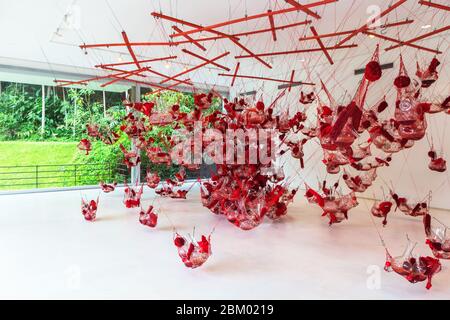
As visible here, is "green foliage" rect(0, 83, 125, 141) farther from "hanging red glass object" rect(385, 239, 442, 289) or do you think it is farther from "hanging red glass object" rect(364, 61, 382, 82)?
"hanging red glass object" rect(385, 239, 442, 289)

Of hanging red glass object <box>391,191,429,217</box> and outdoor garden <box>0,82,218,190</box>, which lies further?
outdoor garden <box>0,82,218,190</box>

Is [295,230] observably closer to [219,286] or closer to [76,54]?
→ [219,286]

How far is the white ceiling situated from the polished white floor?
12.2ft

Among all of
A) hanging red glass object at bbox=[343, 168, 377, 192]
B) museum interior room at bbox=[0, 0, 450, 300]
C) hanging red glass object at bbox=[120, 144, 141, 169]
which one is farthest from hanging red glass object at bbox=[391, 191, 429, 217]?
hanging red glass object at bbox=[120, 144, 141, 169]

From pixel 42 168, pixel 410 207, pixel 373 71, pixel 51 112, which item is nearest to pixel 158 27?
pixel 373 71

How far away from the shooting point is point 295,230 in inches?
217

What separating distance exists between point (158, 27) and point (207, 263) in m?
5.03

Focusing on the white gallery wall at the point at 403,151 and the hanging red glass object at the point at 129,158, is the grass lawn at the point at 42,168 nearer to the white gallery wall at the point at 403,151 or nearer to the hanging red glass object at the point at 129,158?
the hanging red glass object at the point at 129,158

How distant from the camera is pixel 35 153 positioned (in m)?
10.3

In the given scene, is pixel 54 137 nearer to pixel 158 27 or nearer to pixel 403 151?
pixel 158 27

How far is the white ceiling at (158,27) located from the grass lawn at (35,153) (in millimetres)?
2442

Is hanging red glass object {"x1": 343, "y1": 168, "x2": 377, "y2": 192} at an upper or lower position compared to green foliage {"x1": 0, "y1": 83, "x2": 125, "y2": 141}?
lower

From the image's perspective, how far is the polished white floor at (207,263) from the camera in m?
3.18

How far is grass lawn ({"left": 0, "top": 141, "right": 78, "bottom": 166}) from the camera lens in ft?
31.8
